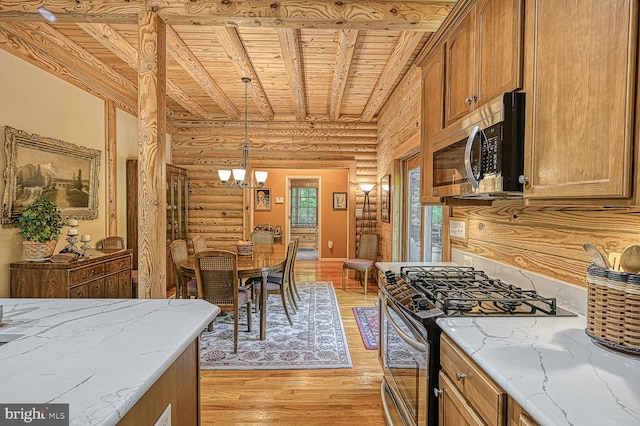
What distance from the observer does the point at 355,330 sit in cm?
367

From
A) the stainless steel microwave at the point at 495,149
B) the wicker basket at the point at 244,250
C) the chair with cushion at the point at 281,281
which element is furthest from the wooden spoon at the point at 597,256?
the wicker basket at the point at 244,250

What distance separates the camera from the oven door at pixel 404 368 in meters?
1.47

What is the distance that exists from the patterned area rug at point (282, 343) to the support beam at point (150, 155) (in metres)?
1.11

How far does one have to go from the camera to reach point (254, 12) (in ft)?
7.42

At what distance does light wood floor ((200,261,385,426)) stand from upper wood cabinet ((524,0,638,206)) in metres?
1.84

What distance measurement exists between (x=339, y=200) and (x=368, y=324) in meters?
5.44

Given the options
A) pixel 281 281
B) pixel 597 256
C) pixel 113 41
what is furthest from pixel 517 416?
pixel 113 41

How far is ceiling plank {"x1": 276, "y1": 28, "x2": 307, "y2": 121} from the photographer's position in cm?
311

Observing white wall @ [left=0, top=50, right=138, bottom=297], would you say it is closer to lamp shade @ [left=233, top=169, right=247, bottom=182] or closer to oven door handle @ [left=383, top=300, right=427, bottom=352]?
lamp shade @ [left=233, top=169, right=247, bottom=182]

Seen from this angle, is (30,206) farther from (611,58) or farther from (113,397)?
(611,58)

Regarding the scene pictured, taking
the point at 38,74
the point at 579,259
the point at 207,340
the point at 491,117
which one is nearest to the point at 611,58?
the point at 491,117

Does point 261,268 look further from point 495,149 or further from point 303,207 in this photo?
point 303,207

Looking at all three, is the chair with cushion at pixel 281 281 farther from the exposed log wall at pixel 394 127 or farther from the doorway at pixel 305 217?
the doorway at pixel 305 217

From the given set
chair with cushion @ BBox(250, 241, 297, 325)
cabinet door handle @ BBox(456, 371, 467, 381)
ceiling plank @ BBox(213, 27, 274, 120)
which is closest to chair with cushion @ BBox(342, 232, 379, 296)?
chair with cushion @ BBox(250, 241, 297, 325)
